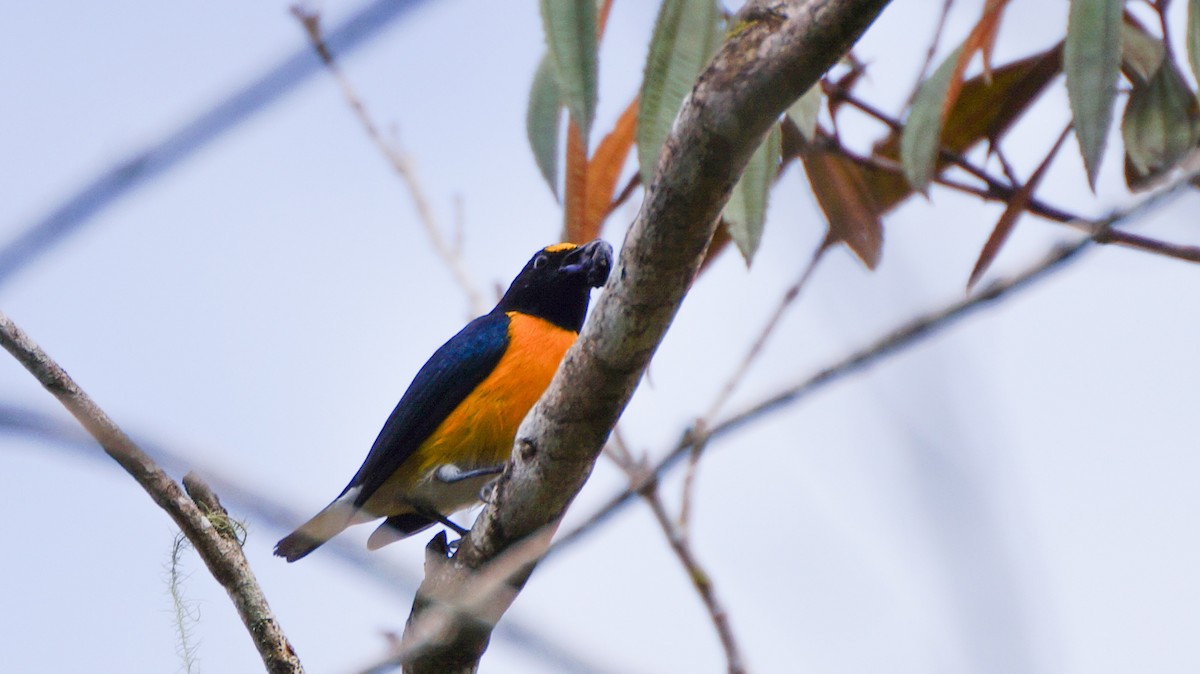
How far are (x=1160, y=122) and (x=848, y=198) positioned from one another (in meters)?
0.93

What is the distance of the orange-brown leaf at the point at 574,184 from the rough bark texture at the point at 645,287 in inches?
34.2

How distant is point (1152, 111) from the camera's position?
3.71m

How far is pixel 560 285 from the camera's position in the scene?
5.45 metres

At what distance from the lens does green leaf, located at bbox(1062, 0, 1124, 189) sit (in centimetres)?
309

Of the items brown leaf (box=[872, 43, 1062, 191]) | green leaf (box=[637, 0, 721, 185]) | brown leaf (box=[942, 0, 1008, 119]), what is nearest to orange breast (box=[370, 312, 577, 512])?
brown leaf (box=[872, 43, 1062, 191])

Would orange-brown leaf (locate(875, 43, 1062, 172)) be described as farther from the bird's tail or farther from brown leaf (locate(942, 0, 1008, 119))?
the bird's tail

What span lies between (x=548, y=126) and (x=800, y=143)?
2.51 feet

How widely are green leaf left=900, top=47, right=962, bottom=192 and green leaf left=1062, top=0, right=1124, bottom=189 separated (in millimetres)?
407

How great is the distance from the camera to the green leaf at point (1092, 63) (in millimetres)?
3086

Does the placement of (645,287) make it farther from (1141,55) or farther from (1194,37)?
(1141,55)

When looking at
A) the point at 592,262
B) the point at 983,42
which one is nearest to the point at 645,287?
the point at 983,42

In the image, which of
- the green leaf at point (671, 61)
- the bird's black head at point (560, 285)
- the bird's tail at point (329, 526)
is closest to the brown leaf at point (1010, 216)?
the green leaf at point (671, 61)

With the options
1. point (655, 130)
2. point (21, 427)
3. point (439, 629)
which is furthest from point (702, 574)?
point (21, 427)

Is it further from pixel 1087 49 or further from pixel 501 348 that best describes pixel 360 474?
pixel 1087 49
